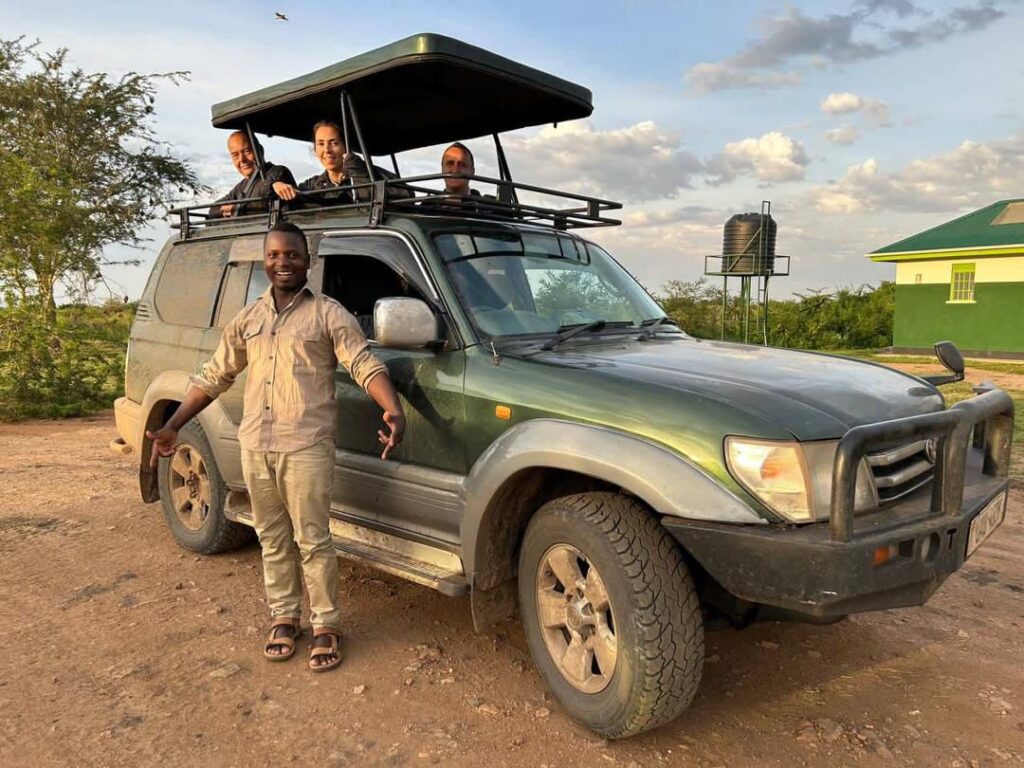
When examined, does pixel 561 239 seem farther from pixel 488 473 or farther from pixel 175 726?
pixel 175 726

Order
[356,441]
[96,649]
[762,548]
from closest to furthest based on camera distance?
1. [762,548]
2. [96,649]
3. [356,441]

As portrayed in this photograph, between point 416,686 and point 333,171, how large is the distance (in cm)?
326

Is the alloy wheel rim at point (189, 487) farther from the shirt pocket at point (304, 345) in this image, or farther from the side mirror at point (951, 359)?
the side mirror at point (951, 359)

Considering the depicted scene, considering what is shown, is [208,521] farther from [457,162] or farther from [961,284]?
[961,284]

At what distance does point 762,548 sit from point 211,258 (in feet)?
12.7

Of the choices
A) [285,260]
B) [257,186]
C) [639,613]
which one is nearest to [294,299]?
[285,260]

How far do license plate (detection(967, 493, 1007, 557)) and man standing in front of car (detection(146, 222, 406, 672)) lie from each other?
2282 millimetres

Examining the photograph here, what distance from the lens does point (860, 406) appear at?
2900mm

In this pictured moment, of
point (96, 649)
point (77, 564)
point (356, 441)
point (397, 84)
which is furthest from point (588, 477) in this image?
point (77, 564)

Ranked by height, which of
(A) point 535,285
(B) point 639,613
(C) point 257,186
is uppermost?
(C) point 257,186

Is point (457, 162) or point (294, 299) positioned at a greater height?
point (457, 162)

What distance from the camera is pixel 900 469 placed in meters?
2.90

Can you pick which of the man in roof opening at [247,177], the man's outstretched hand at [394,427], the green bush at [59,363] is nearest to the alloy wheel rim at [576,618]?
the man's outstretched hand at [394,427]

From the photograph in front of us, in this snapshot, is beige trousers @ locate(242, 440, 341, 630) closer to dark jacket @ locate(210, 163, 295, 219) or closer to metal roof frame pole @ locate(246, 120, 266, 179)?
dark jacket @ locate(210, 163, 295, 219)
